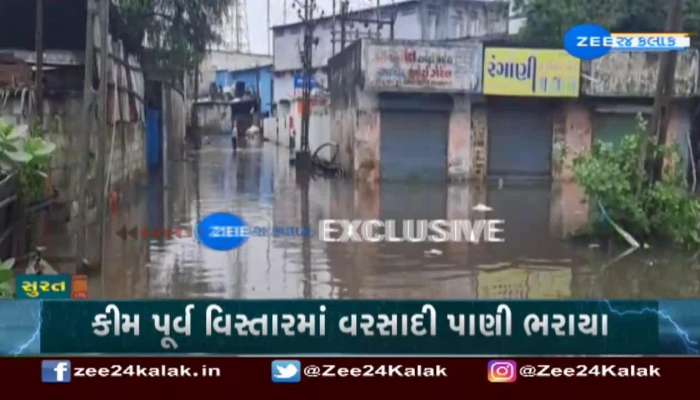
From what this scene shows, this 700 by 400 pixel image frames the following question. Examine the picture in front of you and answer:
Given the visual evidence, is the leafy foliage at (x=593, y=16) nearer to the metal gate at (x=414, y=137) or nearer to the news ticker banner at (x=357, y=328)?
the metal gate at (x=414, y=137)

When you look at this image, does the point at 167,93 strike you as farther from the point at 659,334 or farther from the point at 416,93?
the point at 659,334

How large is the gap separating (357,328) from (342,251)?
0.25m

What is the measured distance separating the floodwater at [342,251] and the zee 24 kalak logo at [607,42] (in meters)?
0.42

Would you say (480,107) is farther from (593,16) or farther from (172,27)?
(172,27)

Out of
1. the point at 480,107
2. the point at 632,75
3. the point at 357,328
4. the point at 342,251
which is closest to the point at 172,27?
the point at 342,251

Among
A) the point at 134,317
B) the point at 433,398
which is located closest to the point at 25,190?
the point at 134,317

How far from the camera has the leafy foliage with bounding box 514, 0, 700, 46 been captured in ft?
9.32

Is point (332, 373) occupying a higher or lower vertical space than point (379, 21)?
lower

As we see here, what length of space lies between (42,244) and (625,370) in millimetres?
1879

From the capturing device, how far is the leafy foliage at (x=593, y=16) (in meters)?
2.84

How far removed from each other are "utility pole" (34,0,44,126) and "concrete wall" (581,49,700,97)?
5.35ft

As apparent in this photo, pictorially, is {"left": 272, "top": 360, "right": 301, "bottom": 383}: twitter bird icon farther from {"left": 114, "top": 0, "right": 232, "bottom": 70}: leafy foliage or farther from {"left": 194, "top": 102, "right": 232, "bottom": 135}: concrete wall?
{"left": 114, "top": 0, "right": 232, "bottom": 70}: leafy foliage

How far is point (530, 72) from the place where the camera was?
9.29 ft

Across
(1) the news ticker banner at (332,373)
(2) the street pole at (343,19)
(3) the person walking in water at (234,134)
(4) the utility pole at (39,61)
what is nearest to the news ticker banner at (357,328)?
(1) the news ticker banner at (332,373)
